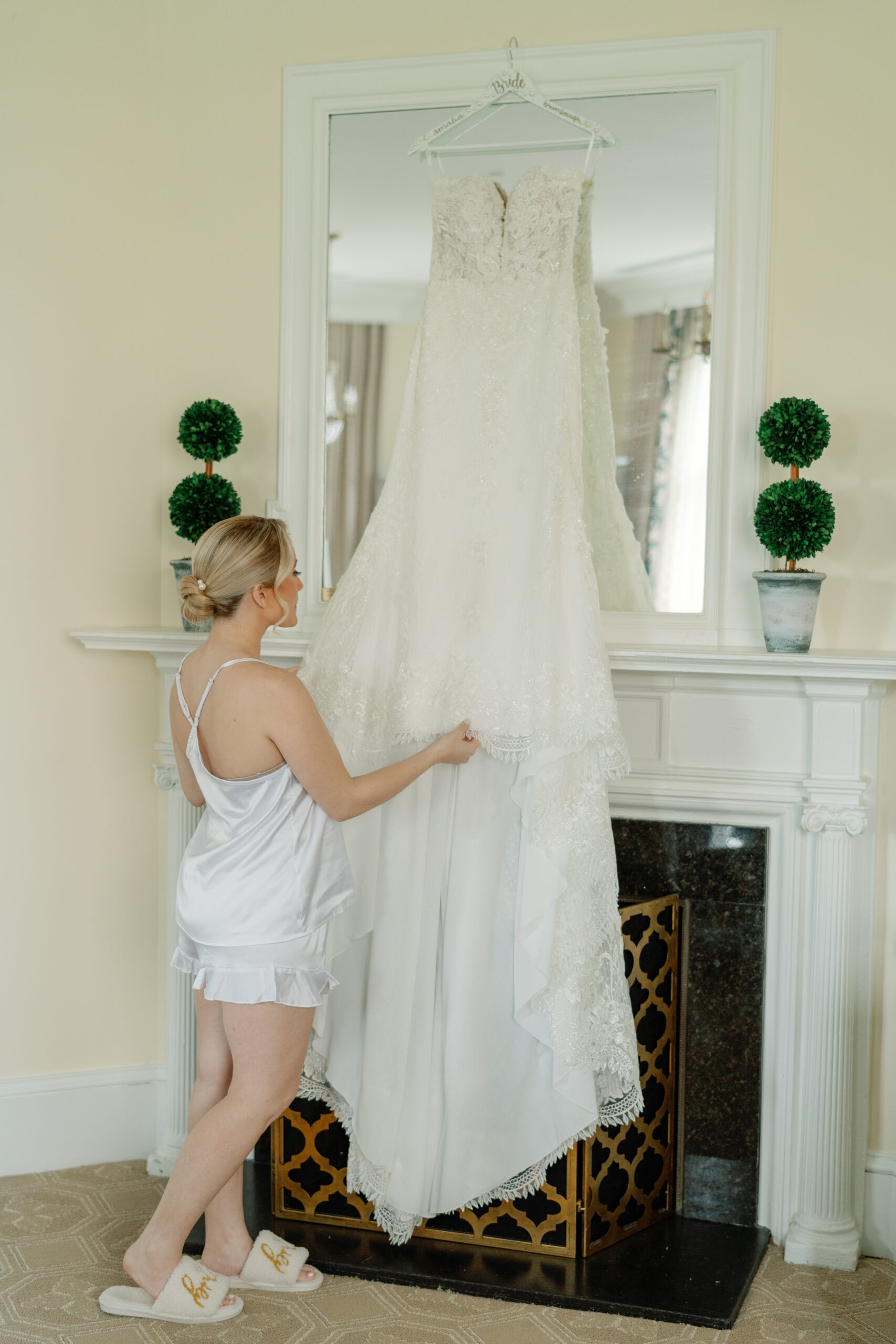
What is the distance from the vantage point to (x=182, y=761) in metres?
2.41

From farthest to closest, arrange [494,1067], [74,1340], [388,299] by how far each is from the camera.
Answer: [388,299] → [494,1067] → [74,1340]

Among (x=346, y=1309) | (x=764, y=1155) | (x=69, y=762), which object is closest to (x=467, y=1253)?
(x=346, y=1309)

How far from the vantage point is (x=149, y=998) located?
3.13 meters

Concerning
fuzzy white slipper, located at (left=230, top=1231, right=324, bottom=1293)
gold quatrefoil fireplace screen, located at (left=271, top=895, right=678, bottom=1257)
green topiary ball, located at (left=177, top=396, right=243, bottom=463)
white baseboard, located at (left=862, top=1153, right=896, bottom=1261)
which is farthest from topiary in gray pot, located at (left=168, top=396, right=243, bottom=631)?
white baseboard, located at (left=862, top=1153, right=896, bottom=1261)

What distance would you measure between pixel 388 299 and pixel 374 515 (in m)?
0.69

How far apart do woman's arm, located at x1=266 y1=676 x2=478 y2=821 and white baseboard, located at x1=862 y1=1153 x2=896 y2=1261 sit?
1.44 metres

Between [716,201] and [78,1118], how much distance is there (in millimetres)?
2743

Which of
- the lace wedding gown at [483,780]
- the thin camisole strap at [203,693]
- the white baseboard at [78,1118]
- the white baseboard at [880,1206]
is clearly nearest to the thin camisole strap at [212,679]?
the thin camisole strap at [203,693]

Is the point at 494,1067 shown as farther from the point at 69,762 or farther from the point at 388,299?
the point at 388,299

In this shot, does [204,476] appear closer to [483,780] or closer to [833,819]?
[483,780]

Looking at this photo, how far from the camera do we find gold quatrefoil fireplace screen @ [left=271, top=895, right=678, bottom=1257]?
2.54m

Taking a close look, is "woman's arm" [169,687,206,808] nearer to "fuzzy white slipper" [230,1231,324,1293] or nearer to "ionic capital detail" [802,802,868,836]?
"fuzzy white slipper" [230,1231,324,1293]

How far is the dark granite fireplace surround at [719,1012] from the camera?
2.73 meters

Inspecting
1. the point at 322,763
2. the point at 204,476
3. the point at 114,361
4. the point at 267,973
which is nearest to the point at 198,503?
the point at 204,476
